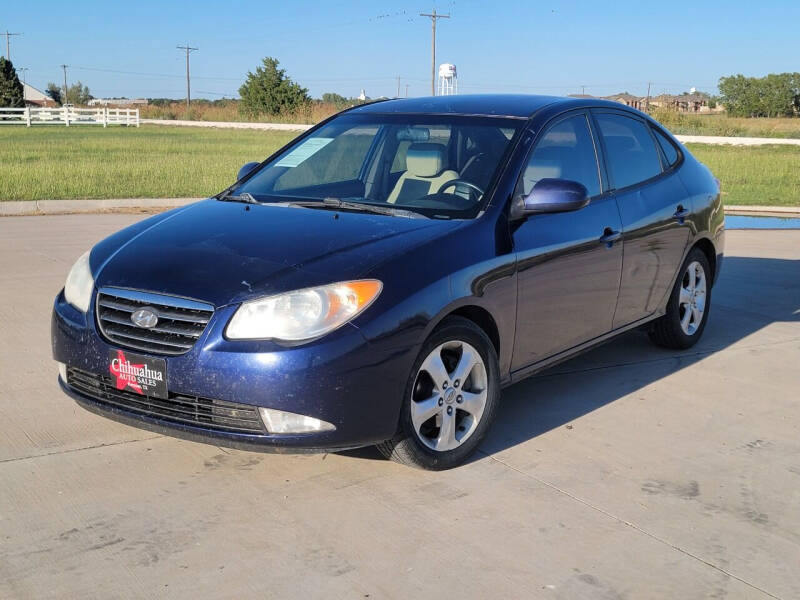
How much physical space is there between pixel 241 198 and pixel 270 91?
74.1 meters

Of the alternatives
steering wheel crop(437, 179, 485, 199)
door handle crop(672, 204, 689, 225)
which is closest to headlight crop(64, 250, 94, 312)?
steering wheel crop(437, 179, 485, 199)

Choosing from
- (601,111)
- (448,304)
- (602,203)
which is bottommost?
(448,304)

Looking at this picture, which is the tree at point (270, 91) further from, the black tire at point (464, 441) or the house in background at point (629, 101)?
the black tire at point (464, 441)

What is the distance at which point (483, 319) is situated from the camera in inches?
177

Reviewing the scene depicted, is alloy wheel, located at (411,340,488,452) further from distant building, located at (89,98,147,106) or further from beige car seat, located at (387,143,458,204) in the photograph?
distant building, located at (89,98,147,106)

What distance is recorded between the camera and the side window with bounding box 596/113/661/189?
223 inches

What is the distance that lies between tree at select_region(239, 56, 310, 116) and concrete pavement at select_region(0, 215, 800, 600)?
73.2 metres

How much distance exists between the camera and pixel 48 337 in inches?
250

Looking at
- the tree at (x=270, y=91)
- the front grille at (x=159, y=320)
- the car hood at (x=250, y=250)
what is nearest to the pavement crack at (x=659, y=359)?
the car hood at (x=250, y=250)

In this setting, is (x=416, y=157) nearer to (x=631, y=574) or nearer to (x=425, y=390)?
(x=425, y=390)

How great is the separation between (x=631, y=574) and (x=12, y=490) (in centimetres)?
248

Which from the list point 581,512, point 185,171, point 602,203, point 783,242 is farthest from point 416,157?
point 185,171

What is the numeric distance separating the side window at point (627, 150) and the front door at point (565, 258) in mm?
192

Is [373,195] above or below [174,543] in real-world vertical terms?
above
